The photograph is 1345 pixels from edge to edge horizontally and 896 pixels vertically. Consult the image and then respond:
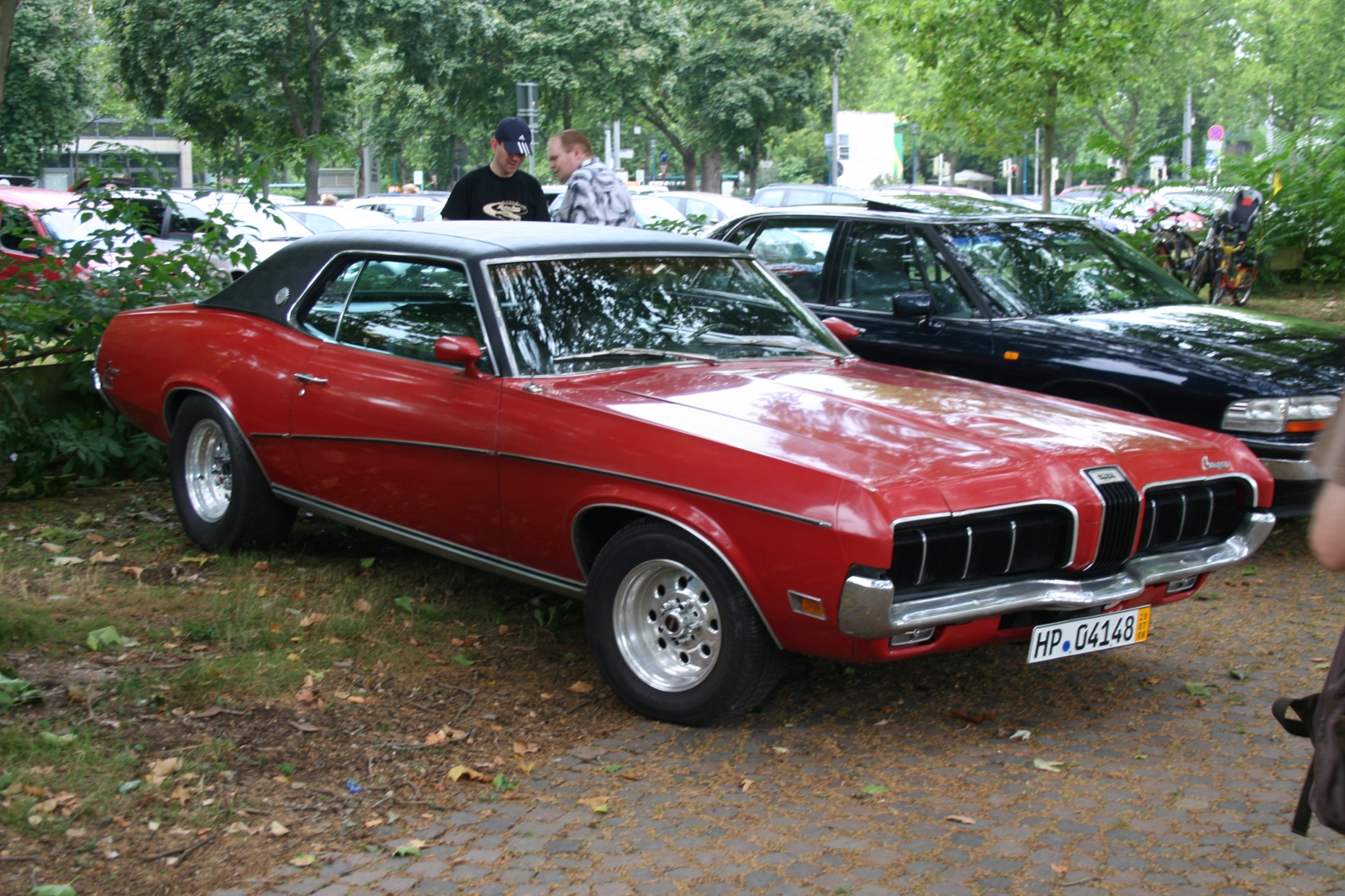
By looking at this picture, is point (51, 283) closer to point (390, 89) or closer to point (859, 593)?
point (859, 593)

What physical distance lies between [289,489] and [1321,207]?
45.3 ft

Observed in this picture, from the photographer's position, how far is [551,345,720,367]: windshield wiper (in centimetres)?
512

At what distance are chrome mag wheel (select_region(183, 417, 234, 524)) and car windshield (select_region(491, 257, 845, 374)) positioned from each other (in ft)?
6.61

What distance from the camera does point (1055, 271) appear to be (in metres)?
7.62

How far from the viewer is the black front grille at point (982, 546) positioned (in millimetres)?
4012

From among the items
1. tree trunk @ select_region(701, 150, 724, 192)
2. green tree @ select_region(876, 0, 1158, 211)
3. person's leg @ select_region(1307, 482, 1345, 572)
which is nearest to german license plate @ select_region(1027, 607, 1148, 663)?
person's leg @ select_region(1307, 482, 1345, 572)

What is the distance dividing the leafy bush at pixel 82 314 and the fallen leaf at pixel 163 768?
4.34 m

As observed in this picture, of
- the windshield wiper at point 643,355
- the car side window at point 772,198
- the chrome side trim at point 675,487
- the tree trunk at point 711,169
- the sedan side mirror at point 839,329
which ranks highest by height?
the tree trunk at point 711,169

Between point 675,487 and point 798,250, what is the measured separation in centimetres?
433

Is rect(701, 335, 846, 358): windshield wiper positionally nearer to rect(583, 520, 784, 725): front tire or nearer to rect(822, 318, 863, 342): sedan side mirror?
rect(822, 318, 863, 342): sedan side mirror

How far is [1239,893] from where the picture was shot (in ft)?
11.2

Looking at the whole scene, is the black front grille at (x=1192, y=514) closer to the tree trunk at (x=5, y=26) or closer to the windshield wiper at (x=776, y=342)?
the windshield wiper at (x=776, y=342)

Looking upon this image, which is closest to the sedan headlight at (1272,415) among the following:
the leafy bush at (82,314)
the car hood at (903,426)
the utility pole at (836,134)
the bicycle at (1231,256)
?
the car hood at (903,426)

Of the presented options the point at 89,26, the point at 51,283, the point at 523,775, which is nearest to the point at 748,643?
the point at 523,775
